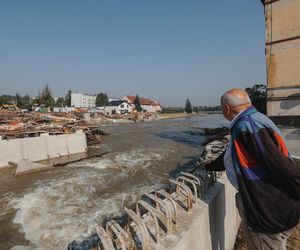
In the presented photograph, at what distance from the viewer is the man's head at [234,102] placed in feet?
7.50

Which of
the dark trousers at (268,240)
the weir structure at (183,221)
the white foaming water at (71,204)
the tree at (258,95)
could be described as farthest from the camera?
the tree at (258,95)

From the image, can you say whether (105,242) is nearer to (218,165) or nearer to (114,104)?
(218,165)

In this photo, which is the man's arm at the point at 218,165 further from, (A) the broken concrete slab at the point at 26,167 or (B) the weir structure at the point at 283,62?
(A) the broken concrete slab at the point at 26,167

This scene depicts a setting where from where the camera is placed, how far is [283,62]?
12.7 m

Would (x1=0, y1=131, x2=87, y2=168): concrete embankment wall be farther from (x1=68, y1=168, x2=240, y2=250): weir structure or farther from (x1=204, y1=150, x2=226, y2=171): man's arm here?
(x1=204, y1=150, x2=226, y2=171): man's arm

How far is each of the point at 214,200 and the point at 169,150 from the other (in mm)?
17206

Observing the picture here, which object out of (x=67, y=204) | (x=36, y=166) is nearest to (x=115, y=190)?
(x=67, y=204)

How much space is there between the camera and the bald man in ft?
6.39

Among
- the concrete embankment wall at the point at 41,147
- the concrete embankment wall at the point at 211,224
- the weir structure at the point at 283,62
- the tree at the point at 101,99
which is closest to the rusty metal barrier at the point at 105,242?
the concrete embankment wall at the point at 211,224

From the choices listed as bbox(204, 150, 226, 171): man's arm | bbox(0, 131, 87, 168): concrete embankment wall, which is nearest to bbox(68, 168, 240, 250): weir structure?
bbox(204, 150, 226, 171): man's arm

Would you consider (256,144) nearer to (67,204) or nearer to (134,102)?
(67,204)

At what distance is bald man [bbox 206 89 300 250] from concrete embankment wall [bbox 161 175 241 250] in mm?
776

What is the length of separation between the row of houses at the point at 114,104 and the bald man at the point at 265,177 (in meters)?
80.5

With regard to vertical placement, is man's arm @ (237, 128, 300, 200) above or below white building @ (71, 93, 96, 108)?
below
